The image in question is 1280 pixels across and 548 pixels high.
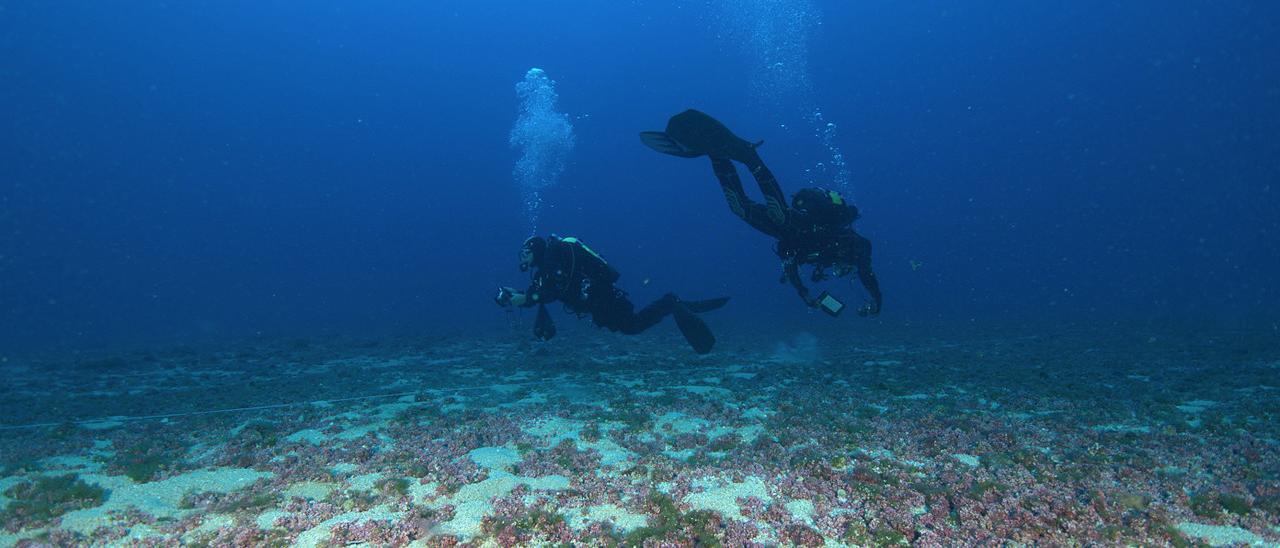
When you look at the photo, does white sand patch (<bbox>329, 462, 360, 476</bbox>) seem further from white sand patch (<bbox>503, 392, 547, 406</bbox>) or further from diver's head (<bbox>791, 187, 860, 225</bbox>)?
diver's head (<bbox>791, 187, 860, 225</bbox>)

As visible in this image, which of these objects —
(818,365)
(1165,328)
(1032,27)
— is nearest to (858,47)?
(1032,27)

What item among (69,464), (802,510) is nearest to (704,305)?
(802,510)

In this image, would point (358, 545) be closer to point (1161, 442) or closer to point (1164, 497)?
point (1164, 497)

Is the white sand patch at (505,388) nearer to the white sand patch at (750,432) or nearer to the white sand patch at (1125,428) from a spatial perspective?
the white sand patch at (750,432)

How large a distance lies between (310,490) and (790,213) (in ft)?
27.8

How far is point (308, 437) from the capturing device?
7242 mm

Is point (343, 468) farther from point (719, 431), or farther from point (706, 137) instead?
point (706, 137)

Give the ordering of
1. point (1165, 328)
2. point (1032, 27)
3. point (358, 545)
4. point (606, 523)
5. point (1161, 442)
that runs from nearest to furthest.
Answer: point (358, 545) < point (606, 523) < point (1161, 442) < point (1165, 328) < point (1032, 27)

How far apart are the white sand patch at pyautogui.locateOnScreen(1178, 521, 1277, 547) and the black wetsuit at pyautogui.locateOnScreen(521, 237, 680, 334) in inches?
369

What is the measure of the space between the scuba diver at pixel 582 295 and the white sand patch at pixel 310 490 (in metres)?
5.64

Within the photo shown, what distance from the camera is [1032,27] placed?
6442 inches

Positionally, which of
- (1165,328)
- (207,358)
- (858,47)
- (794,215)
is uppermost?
(858,47)

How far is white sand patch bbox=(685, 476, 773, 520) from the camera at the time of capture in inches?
186

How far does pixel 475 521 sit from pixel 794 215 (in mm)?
7768
